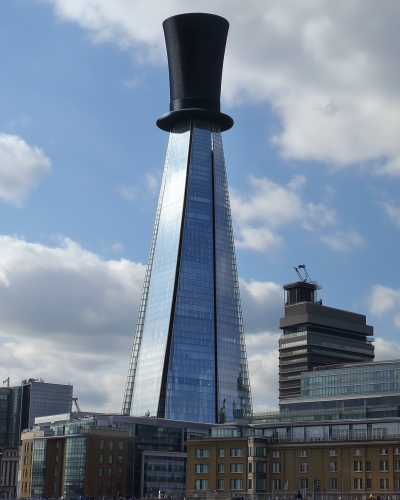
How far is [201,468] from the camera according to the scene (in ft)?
564

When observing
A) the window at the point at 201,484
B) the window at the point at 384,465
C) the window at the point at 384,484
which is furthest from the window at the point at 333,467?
the window at the point at 201,484

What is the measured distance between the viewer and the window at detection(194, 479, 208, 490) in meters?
170

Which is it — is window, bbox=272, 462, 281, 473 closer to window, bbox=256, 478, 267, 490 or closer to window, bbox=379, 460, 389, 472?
window, bbox=256, 478, 267, 490

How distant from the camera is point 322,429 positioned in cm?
16512

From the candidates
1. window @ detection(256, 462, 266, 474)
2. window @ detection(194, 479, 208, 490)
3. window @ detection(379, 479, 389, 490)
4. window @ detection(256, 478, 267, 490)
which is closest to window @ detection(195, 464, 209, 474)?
window @ detection(194, 479, 208, 490)

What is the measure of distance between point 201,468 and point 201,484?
3073 mm

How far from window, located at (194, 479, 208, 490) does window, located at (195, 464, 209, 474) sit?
160cm

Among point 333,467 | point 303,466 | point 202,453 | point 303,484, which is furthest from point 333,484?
point 202,453

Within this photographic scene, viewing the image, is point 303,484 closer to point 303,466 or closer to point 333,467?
point 303,466

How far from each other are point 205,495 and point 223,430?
14112 millimetres

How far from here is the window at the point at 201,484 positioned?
6683 inches

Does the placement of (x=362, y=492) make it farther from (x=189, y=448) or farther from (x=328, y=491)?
(x=189, y=448)

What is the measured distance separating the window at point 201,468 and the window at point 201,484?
63.1 inches

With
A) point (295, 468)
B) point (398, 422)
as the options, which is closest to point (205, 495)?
point (295, 468)
